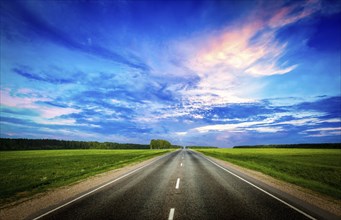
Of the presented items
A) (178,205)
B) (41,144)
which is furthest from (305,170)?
(41,144)

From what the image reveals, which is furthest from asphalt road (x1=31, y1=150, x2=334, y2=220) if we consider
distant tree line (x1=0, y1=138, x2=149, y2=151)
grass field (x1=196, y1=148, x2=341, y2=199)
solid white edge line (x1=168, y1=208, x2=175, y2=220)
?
distant tree line (x1=0, y1=138, x2=149, y2=151)

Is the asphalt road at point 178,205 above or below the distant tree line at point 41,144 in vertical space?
below

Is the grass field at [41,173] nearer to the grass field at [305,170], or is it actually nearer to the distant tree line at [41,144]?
the grass field at [305,170]

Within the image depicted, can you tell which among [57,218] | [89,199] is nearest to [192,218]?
[57,218]

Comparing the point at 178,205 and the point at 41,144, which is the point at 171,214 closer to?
the point at 178,205

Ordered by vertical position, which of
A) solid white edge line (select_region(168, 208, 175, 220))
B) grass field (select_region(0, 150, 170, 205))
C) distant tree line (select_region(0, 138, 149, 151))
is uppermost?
distant tree line (select_region(0, 138, 149, 151))

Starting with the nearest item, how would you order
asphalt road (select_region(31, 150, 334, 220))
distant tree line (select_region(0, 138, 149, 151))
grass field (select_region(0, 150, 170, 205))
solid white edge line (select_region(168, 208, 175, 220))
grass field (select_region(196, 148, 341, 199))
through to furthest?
solid white edge line (select_region(168, 208, 175, 220)) < asphalt road (select_region(31, 150, 334, 220)) < grass field (select_region(0, 150, 170, 205)) < grass field (select_region(196, 148, 341, 199)) < distant tree line (select_region(0, 138, 149, 151))

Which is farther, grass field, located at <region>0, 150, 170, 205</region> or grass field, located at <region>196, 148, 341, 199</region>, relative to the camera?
grass field, located at <region>196, 148, 341, 199</region>

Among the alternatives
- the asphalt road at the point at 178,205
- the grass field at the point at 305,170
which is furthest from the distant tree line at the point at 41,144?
the asphalt road at the point at 178,205

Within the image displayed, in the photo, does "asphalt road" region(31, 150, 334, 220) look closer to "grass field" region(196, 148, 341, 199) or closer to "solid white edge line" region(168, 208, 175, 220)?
"solid white edge line" region(168, 208, 175, 220)

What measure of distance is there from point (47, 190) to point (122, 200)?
5412mm

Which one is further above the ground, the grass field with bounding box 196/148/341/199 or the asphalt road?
the grass field with bounding box 196/148/341/199

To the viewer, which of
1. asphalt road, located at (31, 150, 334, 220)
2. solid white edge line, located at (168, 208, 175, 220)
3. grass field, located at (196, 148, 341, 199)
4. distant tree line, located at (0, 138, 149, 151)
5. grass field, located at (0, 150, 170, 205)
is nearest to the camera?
solid white edge line, located at (168, 208, 175, 220)

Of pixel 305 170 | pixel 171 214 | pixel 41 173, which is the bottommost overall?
pixel 171 214
